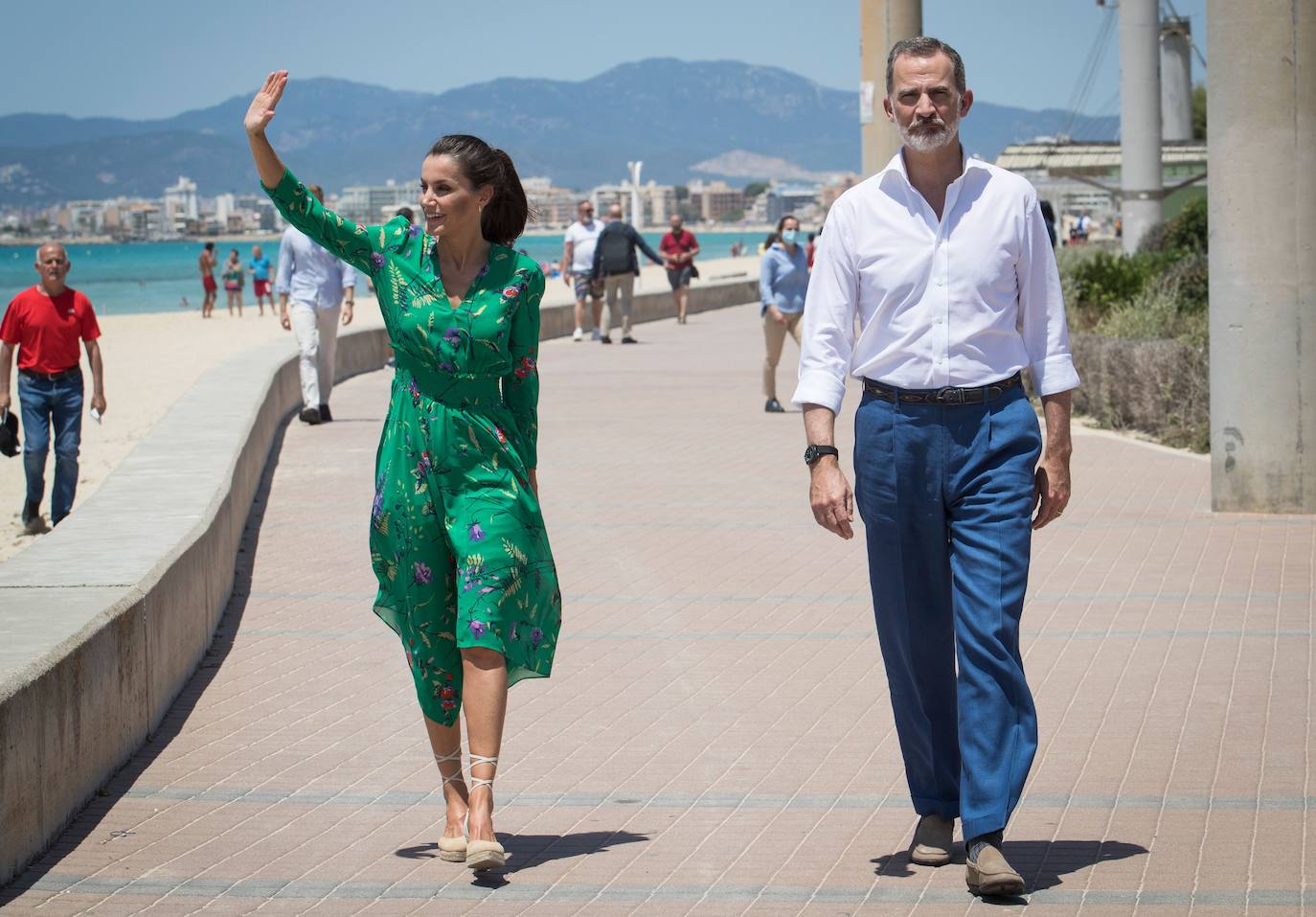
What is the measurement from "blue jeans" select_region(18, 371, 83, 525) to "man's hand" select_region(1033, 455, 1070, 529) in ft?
27.8

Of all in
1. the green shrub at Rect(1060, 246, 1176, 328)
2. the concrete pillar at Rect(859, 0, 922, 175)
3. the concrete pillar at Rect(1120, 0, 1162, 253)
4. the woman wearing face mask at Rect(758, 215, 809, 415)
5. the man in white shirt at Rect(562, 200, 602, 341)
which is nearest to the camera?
the woman wearing face mask at Rect(758, 215, 809, 415)

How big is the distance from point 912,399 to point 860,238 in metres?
0.42

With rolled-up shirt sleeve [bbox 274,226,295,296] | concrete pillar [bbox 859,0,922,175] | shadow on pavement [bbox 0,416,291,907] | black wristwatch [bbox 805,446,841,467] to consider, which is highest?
concrete pillar [bbox 859,0,922,175]

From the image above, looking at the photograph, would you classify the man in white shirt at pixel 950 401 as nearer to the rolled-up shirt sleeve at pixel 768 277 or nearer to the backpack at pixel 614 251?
the rolled-up shirt sleeve at pixel 768 277

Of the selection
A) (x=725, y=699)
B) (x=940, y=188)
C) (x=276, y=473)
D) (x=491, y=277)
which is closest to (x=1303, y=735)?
Answer: (x=725, y=699)

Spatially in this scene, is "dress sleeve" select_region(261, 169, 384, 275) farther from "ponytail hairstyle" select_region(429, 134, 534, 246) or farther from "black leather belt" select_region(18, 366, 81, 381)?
"black leather belt" select_region(18, 366, 81, 381)

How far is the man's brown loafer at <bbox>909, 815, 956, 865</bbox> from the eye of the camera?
15.4 feet

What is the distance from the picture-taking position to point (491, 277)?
482 cm

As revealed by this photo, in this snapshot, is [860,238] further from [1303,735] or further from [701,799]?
[1303,735]

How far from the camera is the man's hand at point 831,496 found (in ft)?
14.7

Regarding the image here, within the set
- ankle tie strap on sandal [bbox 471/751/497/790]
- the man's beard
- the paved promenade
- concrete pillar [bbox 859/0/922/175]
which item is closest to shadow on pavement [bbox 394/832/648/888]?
the paved promenade

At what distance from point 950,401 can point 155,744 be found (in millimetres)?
3044

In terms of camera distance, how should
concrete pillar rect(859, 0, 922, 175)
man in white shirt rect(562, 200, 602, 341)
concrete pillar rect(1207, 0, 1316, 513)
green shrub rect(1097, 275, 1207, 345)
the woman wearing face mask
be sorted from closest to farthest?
concrete pillar rect(1207, 0, 1316, 513)
the woman wearing face mask
green shrub rect(1097, 275, 1207, 345)
concrete pillar rect(859, 0, 922, 175)
man in white shirt rect(562, 200, 602, 341)

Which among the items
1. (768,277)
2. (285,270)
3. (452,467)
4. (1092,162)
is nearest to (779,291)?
(768,277)
